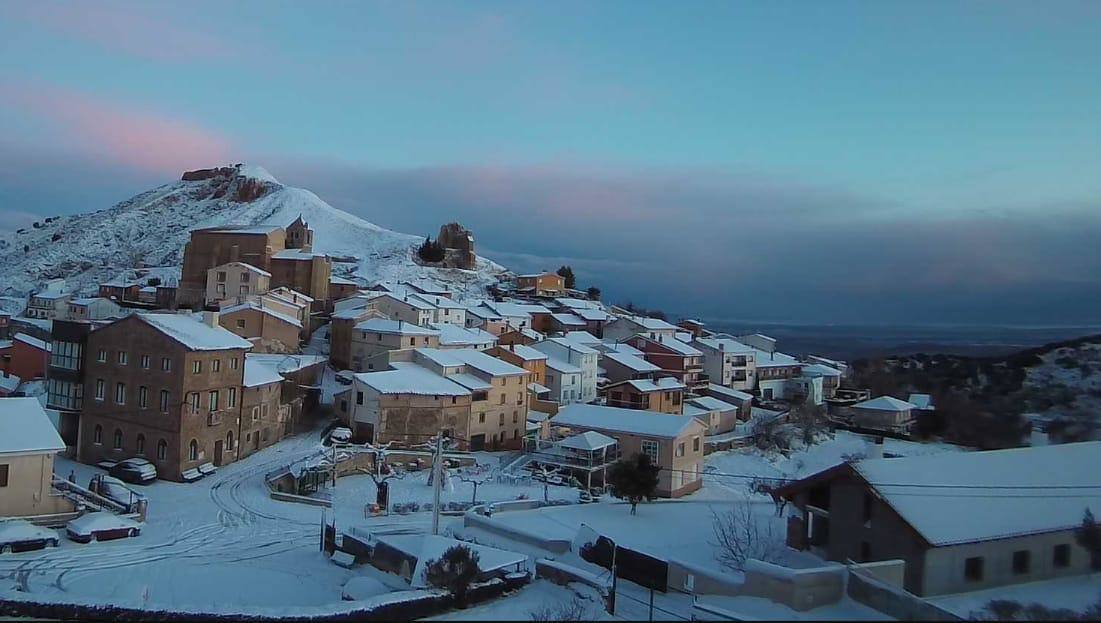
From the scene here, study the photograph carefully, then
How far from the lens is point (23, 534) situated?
19.8 metres

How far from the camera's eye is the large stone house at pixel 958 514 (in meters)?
13.3

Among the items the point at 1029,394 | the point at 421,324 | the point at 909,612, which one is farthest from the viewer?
the point at 421,324

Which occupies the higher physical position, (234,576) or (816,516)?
(816,516)

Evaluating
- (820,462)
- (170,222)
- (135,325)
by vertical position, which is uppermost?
(170,222)

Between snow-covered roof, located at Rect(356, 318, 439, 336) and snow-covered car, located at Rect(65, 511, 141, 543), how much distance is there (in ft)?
75.9

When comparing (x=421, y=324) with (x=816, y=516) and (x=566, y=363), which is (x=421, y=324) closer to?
(x=566, y=363)

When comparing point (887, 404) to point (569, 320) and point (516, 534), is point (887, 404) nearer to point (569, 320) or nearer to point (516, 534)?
point (569, 320)

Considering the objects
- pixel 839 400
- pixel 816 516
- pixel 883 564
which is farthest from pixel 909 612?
pixel 839 400

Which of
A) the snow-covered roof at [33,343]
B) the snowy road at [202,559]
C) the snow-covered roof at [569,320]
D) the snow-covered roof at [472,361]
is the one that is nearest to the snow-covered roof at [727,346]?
the snow-covered roof at [569,320]

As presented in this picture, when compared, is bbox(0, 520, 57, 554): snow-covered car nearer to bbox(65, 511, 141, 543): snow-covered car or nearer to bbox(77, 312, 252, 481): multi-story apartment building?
bbox(65, 511, 141, 543): snow-covered car

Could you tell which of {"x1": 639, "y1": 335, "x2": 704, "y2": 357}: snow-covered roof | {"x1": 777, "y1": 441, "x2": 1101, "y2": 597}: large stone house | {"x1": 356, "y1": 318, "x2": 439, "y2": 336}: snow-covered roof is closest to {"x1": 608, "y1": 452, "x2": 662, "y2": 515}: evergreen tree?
{"x1": 777, "y1": 441, "x2": 1101, "y2": 597}: large stone house

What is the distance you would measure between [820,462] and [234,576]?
3270cm

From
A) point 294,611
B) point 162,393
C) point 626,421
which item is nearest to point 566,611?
point 294,611

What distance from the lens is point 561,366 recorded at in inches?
1847
